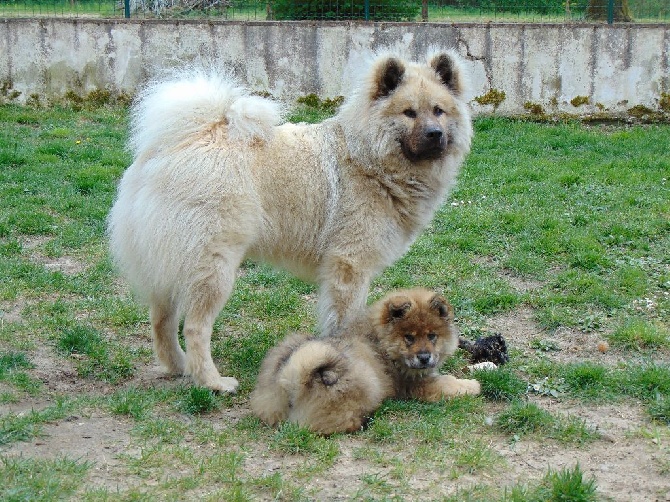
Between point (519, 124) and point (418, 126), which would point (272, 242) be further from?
point (519, 124)

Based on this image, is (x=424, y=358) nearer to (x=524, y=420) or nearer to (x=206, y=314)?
(x=524, y=420)

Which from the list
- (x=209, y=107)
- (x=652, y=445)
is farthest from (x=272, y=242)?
(x=652, y=445)

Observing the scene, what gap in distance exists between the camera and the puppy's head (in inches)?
199

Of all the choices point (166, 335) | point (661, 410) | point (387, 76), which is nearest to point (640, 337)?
point (661, 410)

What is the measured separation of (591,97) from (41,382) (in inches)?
379

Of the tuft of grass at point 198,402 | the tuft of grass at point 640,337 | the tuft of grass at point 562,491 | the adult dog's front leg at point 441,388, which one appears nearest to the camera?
the tuft of grass at point 562,491

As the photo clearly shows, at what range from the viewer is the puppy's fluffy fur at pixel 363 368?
457cm

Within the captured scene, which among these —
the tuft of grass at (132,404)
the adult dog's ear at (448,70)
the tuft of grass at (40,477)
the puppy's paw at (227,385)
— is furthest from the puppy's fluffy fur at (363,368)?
the adult dog's ear at (448,70)

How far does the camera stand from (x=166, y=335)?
18.6ft

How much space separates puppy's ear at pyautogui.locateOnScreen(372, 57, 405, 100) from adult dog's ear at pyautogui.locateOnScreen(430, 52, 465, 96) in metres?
0.31

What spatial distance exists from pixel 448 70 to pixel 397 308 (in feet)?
6.36

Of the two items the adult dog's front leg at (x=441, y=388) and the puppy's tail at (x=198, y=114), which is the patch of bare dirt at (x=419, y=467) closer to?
the adult dog's front leg at (x=441, y=388)

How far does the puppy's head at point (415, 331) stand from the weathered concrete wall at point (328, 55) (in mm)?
7722

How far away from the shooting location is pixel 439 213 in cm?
878
